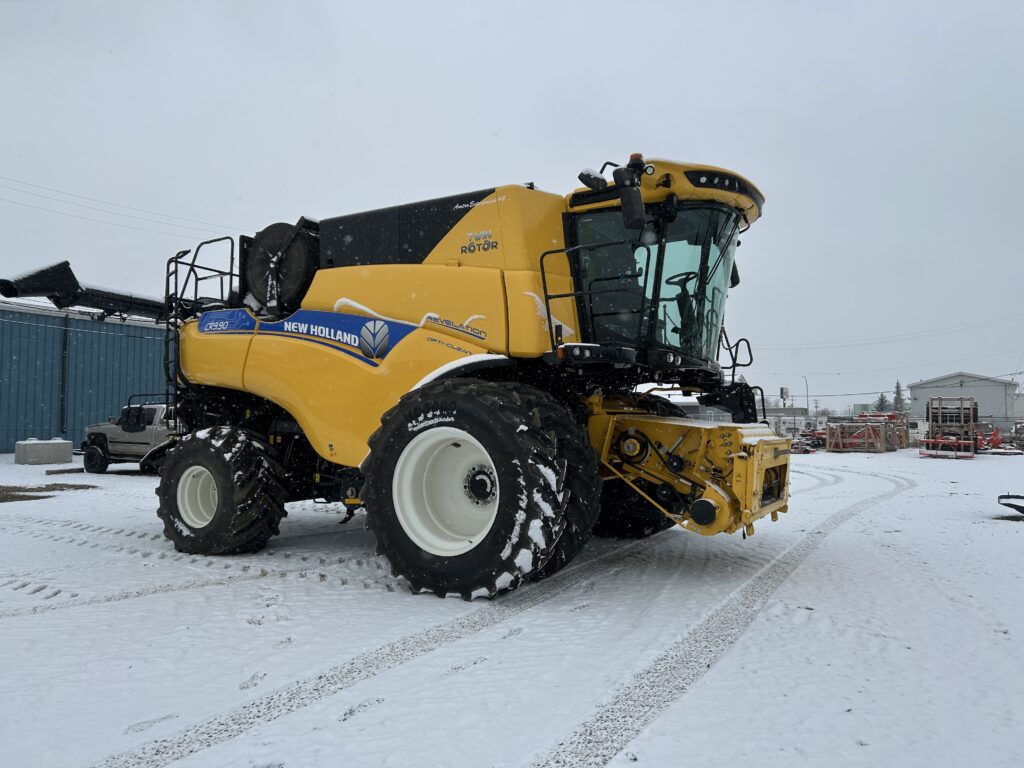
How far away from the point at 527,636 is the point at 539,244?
266 cm

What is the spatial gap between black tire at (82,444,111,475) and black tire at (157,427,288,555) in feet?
36.6

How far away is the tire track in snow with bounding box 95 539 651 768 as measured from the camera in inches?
93.2

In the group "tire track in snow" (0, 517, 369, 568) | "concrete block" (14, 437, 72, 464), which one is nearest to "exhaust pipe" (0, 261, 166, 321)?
"tire track in snow" (0, 517, 369, 568)

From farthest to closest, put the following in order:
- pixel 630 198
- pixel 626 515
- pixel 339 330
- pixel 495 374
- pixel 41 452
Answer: pixel 41 452 < pixel 626 515 < pixel 339 330 < pixel 495 374 < pixel 630 198

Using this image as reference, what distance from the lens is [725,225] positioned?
5.18 m

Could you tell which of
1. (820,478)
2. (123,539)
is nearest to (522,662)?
(123,539)

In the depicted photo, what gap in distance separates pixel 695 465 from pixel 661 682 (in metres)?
2.20

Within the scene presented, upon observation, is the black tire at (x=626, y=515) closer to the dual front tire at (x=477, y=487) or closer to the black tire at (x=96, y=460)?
the dual front tire at (x=477, y=487)

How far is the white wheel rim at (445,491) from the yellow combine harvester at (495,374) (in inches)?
0.6

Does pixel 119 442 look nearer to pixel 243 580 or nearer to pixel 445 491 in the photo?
pixel 243 580

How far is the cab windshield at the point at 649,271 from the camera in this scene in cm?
492

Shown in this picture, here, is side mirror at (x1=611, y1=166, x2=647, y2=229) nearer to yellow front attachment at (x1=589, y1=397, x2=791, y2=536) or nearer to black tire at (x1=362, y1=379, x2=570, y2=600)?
black tire at (x1=362, y1=379, x2=570, y2=600)

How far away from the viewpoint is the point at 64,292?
7.29m

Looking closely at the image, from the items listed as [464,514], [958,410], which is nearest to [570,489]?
[464,514]
